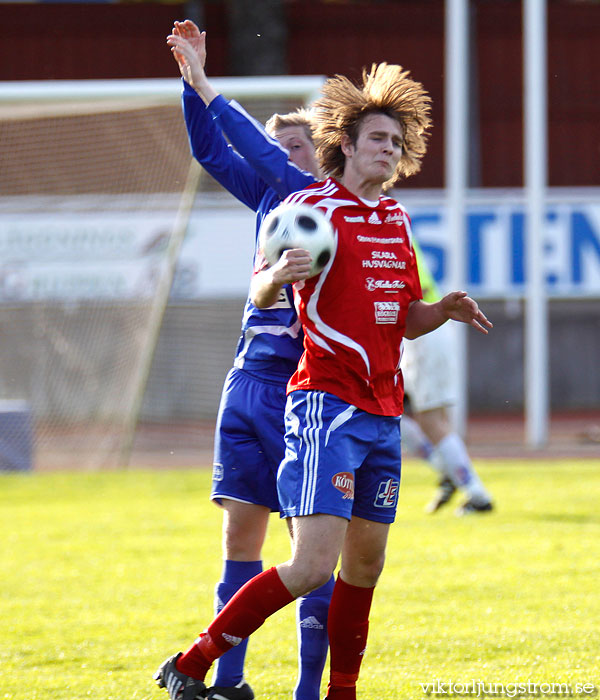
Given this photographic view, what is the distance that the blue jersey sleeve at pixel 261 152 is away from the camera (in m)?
3.91

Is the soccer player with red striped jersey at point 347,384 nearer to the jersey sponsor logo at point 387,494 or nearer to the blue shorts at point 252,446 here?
the jersey sponsor logo at point 387,494

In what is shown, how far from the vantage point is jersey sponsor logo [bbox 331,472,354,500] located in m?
3.57

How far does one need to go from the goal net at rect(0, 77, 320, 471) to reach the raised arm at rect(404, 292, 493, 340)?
7.65 meters

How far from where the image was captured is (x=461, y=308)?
387 cm

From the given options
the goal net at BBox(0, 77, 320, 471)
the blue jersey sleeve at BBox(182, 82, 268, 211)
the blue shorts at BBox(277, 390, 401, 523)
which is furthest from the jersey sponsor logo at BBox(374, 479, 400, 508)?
the goal net at BBox(0, 77, 320, 471)

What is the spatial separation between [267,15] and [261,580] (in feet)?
57.3

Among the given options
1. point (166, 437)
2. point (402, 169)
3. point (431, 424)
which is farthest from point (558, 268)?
point (402, 169)

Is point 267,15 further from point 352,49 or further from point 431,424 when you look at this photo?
point 431,424

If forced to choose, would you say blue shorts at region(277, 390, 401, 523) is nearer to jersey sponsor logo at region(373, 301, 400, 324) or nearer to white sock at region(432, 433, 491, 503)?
jersey sponsor logo at region(373, 301, 400, 324)

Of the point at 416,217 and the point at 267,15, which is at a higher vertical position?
the point at 267,15

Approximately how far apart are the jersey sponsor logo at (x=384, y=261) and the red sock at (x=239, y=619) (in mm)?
987

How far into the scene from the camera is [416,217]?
1473cm
